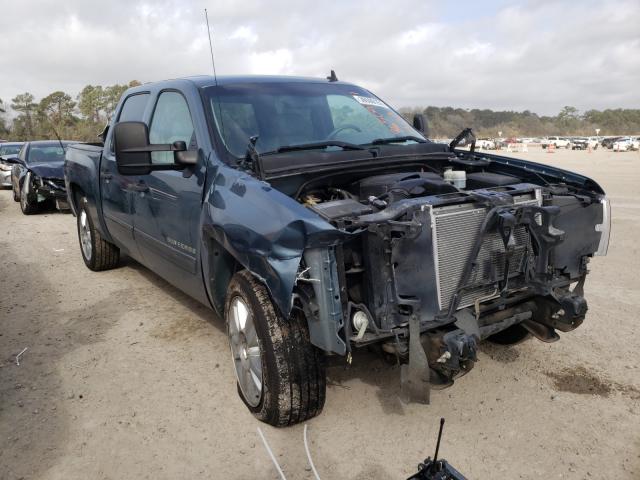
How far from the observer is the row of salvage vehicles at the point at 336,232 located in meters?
2.63

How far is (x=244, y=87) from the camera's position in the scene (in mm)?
3912

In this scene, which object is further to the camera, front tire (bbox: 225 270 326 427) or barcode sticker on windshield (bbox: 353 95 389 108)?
barcode sticker on windshield (bbox: 353 95 389 108)

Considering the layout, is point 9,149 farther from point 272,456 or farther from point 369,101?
point 272,456

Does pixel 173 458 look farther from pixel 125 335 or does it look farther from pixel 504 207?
pixel 504 207

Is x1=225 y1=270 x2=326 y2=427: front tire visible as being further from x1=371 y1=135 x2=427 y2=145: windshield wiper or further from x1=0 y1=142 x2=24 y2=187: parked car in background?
x1=0 y1=142 x2=24 y2=187: parked car in background

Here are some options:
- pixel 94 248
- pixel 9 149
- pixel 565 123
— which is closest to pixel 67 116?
pixel 9 149

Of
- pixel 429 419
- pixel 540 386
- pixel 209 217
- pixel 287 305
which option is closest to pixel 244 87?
pixel 209 217

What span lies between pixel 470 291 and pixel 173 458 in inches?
71.0

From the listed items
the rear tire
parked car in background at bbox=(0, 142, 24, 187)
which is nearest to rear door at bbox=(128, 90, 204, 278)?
the rear tire

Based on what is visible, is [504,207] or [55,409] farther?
[55,409]

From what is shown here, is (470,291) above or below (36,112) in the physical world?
below

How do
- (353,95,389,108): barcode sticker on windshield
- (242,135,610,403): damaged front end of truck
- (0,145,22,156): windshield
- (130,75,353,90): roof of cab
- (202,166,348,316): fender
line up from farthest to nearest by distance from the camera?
1. (0,145,22,156): windshield
2. (353,95,389,108): barcode sticker on windshield
3. (130,75,353,90): roof of cab
4. (242,135,610,403): damaged front end of truck
5. (202,166,348,316): fender

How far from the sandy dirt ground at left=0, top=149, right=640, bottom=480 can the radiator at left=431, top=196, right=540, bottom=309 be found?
785mm

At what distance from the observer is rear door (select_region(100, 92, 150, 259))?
4617mm
